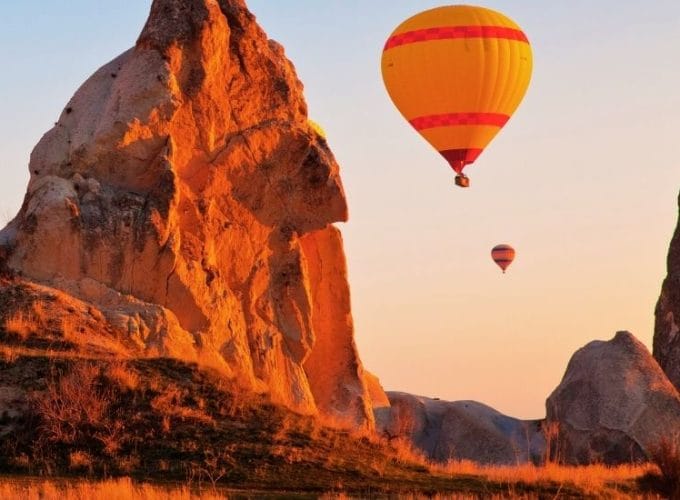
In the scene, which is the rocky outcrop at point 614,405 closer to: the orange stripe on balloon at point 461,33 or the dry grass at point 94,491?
the orange stripe on balloon at point 461,33

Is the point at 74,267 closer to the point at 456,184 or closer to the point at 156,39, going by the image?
the point at 156,39

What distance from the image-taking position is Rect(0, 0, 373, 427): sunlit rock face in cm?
3378

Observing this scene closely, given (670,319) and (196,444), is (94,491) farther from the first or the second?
(670,319)

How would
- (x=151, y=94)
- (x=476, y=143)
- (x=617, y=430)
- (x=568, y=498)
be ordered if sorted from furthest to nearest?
(x=476, y=143), (x=617, y=430), (x=151, y=94), (x=568, y=498)

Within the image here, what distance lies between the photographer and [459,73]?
48.2m

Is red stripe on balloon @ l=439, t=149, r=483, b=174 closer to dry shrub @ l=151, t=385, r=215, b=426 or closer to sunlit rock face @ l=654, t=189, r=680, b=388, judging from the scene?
sunlit rock face @ l=654, t=189, r=680, b=388

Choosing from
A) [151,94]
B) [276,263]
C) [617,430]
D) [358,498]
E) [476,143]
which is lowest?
[358,498]

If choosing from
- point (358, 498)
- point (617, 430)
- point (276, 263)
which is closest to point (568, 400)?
point (617, 430)

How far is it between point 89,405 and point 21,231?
880 cm

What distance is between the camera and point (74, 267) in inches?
1335

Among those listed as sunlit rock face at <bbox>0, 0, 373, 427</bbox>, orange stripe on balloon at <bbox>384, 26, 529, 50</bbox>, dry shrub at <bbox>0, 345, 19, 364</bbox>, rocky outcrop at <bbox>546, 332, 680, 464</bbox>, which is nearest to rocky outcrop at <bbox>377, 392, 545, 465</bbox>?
rocky outcrop at <bbox>546, 332, 680, 464</bbox>

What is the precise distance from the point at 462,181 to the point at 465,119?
9.39ft

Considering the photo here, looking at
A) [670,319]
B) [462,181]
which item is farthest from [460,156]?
[670,319]

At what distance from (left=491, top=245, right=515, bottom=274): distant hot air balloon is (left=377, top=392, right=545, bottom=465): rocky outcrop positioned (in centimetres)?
1029
